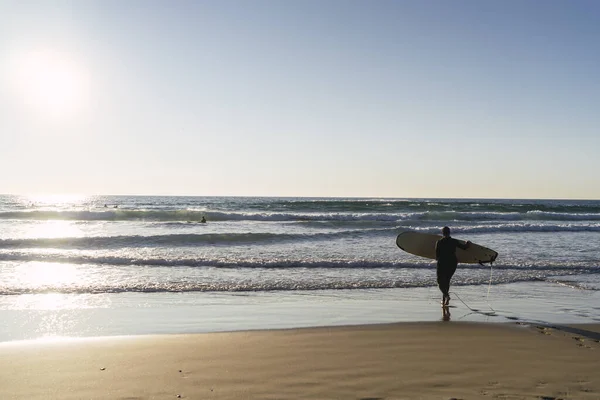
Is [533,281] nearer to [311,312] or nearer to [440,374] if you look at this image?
[311,312]

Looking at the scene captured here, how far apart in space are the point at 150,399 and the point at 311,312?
4612 mm

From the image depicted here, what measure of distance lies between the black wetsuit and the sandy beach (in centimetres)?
197

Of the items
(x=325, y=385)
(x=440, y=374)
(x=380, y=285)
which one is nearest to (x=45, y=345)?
(x=325, y=385)

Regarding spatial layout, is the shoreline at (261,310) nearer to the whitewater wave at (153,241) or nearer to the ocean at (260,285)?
the ocean at (260,285)

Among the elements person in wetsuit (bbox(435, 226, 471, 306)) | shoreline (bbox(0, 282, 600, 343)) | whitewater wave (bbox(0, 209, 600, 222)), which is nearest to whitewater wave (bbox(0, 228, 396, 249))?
shoreline (bbox(0, 282, 600, 343))

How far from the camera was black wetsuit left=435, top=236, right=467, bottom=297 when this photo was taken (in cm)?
969

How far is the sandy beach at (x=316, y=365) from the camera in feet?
16.3

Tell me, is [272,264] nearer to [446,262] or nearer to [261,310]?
[261,310]

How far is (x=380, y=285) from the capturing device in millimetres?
12164

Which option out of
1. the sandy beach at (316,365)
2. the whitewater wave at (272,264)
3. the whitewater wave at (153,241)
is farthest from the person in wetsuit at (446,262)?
the whitewater wave at (153,241)

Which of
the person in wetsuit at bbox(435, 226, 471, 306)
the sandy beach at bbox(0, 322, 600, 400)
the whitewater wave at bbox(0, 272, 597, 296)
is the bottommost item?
the whitewater wave at bbox(0, 272, 597, 296)

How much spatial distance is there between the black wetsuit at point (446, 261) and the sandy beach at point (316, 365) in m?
1.97

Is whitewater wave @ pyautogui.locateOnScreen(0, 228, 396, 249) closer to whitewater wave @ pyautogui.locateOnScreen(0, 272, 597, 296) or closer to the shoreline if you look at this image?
whitewater wave @ pyautogui.locateOnScreen(0, 272, 597, 296)

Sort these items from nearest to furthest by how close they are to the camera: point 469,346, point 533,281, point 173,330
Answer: point 469,346 < point 173,330 < point 533,281
